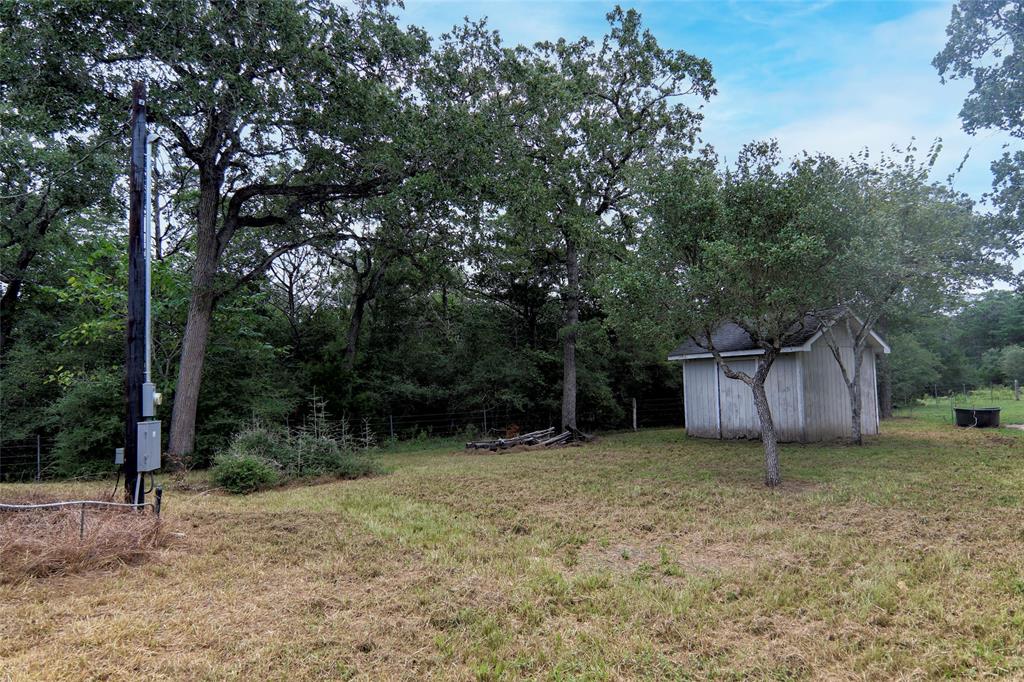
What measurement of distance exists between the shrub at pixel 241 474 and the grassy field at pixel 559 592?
115 centimetres

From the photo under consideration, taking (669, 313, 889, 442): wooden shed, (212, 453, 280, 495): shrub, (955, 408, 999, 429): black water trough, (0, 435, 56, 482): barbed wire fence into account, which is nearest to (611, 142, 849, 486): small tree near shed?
(669, 313, 889, 442): wooden shed

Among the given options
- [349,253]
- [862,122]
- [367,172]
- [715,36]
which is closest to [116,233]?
[349,253]

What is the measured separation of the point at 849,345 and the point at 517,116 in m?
10.8

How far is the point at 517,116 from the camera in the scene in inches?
575

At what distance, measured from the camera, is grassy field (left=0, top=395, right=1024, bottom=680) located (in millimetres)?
2891

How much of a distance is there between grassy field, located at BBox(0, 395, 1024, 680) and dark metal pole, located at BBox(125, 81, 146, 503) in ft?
3.16

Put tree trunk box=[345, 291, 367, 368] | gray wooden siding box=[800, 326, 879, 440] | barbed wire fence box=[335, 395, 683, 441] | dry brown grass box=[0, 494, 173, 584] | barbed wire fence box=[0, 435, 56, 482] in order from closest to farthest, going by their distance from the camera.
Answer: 1. dry brown grass box=[0, 494, 173, 584]
2. barbed wire fence box=[0, 435, 56, 482]
3. gray wooden siding box=[800, 326, 879, 440]
4. barbed wire fence box=[335, 395, 683, 441]
5. tree trunk box=[345, 291, 367, 368]

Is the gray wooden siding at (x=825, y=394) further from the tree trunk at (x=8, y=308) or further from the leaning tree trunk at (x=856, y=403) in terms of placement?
the tree trunk at (x=8, y=308)

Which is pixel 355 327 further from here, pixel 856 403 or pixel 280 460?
pixel 856 403

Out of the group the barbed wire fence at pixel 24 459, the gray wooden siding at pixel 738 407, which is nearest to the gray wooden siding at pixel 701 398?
the gray wooden siding at pixel 738 407

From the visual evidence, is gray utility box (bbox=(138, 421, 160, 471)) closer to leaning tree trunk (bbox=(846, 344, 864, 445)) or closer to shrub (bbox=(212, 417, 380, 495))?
shrub (bbox=(212, 417, 380, 495))

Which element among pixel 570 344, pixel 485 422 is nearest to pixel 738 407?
pixel 570 344

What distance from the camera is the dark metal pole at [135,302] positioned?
226 inches

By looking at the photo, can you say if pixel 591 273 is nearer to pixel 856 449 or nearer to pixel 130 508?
pixel 856 449
